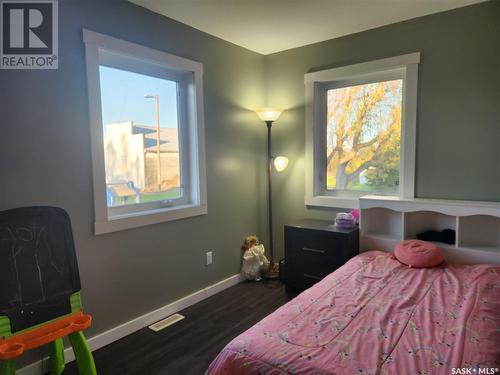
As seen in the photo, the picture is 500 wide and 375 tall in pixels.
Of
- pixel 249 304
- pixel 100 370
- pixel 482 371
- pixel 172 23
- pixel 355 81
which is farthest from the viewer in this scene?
pixel 355 81

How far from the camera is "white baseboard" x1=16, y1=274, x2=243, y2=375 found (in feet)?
6.70

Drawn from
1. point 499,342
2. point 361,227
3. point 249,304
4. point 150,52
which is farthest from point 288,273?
point 150,52

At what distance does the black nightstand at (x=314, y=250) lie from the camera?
2910mm

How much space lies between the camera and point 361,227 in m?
3.03

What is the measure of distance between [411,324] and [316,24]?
2469mm

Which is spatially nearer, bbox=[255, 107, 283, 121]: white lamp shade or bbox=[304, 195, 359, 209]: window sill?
bbox=[304, 195, 359, 209]: window sill

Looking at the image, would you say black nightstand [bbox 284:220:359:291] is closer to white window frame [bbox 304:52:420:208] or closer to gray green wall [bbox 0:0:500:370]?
white window frame [bbox 304:52:420:208]

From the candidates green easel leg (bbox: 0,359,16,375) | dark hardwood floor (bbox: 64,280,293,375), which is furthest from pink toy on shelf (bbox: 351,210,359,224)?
green easel leg (bbox: 0,359,16,375)

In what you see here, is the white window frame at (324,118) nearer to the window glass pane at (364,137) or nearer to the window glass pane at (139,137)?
the window glass pane at (364,137)

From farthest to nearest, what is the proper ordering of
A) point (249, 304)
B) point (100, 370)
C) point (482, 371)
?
point (249, 304) < point (100, 370) < point (482, 371)

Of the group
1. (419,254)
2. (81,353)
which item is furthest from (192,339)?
(419,254)

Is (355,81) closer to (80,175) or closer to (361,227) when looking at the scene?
(361,227)

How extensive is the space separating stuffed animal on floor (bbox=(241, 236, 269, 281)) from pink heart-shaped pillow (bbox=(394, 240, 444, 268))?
144cm

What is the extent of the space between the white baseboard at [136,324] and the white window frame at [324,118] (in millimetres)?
1317
